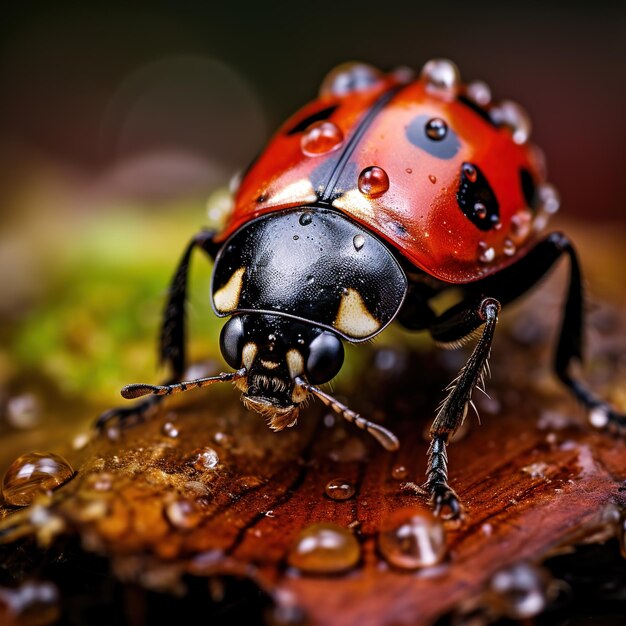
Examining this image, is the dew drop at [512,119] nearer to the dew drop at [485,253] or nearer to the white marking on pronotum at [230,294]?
the dew drop at [485,253]

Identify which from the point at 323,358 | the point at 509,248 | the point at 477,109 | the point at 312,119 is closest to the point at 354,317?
the point at 323,358

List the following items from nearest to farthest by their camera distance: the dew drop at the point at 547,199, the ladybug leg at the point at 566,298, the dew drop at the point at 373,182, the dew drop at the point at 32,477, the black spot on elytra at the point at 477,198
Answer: the dew drop at the point at 32,477, the dew drop at the point at 373,182, the black spot on elytra at the point at 477,198, the ladybug leg at the point at 566,298, the dew drop at the point at 547,199

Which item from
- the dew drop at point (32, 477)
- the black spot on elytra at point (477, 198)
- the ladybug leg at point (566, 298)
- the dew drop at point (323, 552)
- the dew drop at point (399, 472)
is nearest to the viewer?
the dew drop at point (323, 552)

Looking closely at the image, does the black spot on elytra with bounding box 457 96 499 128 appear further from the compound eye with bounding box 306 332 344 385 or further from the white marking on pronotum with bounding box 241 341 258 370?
the white marking on pronotum with bounding box 241 341 258 370

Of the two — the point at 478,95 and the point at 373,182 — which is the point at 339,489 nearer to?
the point at 373,182

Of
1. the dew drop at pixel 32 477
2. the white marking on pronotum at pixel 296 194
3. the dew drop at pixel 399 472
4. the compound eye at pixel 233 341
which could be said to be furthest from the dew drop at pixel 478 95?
the dew drop at pixel 32 477

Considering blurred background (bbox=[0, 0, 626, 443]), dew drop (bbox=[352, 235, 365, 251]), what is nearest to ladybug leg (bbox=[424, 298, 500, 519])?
dew drop (bbox=[352, 235, 365, 251])

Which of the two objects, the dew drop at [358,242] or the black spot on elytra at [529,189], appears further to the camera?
the black spot on elytra at [529,189]
